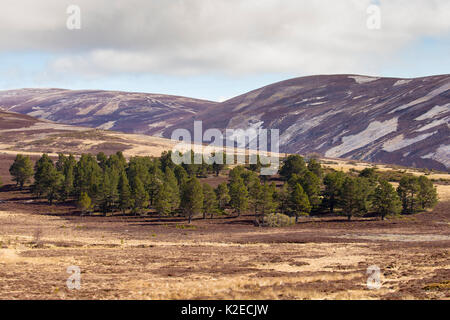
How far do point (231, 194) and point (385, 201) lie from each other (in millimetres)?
27187

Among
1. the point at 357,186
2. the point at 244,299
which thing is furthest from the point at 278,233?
the point at 244,299

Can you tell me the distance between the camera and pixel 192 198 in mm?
73875

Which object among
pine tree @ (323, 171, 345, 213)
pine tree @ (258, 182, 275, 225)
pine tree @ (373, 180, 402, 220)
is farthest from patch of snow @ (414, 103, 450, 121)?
pine tree @ (258, 182, 275, 225)

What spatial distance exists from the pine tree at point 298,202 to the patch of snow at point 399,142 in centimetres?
12049

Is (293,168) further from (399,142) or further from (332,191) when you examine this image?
(399,142)

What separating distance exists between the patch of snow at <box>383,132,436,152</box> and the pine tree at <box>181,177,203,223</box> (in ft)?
436

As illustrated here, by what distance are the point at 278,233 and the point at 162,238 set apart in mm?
17220

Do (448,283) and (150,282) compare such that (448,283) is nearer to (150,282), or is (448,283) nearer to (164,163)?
(150,282)

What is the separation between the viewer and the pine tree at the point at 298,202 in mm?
76750

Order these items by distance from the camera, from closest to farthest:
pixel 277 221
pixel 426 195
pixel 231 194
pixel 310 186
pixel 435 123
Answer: pixel 277 221
pixel 231 194
pixel 310 186
pixel 426 195
pixel 435 123

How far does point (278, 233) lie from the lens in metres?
62.9

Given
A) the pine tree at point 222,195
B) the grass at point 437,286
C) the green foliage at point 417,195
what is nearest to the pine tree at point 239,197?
the pine tree at point 222,195

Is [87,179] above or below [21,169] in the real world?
below

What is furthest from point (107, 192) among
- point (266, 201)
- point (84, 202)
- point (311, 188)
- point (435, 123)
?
point (435, 123)
